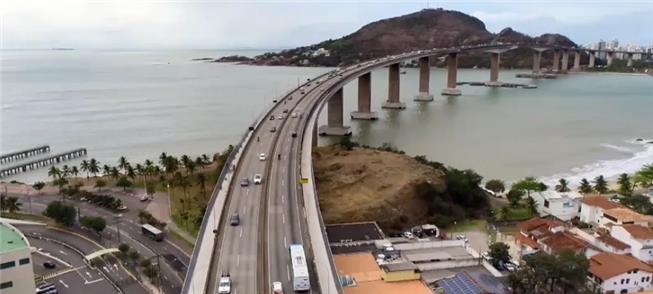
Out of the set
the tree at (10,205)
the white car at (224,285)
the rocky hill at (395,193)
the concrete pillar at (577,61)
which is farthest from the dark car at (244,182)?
the concrete pillar at (577,61)

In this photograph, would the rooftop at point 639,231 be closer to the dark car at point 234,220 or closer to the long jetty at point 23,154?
the dark car at point 234,220

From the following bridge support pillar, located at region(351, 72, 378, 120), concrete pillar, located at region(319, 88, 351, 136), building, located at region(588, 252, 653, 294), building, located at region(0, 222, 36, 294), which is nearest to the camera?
building, located at region(0, 222, 36, 294)

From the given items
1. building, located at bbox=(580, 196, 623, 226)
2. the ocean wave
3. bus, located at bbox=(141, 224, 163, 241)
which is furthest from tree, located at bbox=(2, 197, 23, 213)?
the ocean wave

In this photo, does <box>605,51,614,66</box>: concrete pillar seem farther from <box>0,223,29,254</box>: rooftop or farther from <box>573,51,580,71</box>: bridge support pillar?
<box>0,223,29,254</box>: rooftop

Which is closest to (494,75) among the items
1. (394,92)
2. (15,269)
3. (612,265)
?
(394,92)

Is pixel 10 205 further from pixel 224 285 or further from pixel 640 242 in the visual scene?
pixel 640 242

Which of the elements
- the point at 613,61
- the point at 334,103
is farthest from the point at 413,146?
the point at 613,61
